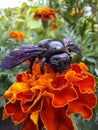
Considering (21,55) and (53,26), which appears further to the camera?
(53,26)

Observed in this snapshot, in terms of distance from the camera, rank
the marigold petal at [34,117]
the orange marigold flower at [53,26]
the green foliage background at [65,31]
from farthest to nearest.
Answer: the orange marigold flower at [53,26] → the green foliage background at [65,31] → the marigold petal at [34,117]

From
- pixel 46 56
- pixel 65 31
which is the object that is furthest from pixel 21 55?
pixel 65 31

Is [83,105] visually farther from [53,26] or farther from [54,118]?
[53,26]

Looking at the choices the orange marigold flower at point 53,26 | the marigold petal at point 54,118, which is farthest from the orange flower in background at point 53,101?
the orange marigold flower at point 53,26

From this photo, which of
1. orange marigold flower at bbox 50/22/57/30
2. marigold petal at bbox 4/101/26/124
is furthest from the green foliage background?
marigold petal at bbox 4/101/26/124

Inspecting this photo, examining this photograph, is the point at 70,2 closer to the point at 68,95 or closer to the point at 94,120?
the point at 94,120

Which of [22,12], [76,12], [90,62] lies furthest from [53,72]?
[22,12]

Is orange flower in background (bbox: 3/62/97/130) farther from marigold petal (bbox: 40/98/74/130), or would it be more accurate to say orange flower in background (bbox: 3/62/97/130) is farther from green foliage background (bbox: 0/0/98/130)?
green foliage background (bbox: 0/0/98/130)

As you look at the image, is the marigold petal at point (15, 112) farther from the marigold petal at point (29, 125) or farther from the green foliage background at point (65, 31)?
the green foliage background at point (65, 31)
